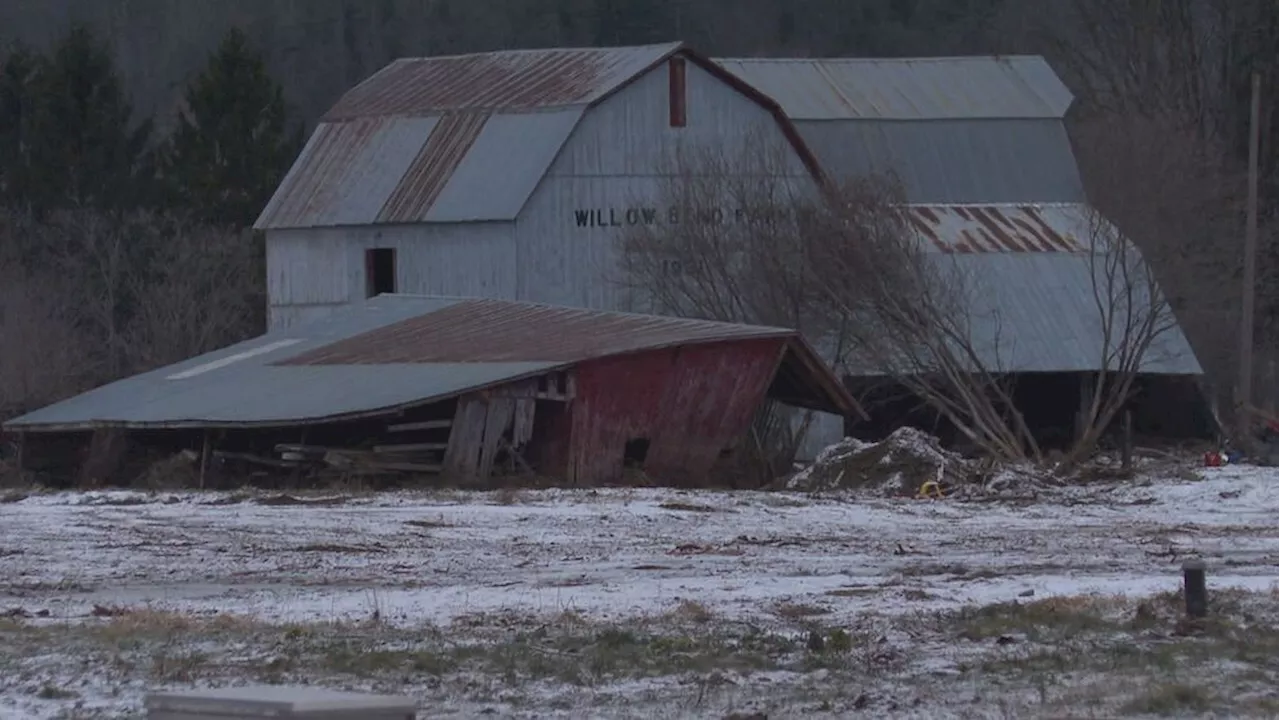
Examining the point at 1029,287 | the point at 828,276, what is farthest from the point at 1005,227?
the point at 828,276

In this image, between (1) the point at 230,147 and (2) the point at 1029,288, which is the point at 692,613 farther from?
(1) the point at 230,147

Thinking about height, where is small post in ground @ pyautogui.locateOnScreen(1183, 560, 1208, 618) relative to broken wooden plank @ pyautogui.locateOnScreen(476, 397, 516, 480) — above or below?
below

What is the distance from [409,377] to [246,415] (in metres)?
2.03

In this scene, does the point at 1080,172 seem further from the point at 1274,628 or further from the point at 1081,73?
the point at 1274,628

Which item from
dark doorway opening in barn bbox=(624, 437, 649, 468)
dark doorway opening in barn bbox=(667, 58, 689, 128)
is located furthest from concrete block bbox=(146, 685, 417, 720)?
dark doorway opening in barn bbox=(667, 58, 689, 128)

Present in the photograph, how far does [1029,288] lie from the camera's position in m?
42.8

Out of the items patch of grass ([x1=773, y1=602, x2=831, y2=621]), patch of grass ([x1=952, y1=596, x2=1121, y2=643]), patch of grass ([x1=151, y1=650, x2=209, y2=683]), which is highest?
patch of grass ([x1=151, y1=650, x2=209, y2=683])

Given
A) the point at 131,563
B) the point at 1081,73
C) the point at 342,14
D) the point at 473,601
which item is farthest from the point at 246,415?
the point at 342,14

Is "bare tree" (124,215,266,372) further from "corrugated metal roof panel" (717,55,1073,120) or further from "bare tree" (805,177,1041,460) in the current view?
"bare tree" (805,177,1041,460)

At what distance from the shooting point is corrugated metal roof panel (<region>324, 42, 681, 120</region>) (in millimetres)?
44156

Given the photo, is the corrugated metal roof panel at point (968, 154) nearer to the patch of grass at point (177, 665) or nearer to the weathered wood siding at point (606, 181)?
the weathered wood siding at point (606, 181)

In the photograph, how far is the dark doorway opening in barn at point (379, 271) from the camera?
148 ft

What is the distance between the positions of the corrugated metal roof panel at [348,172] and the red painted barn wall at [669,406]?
58.4ft

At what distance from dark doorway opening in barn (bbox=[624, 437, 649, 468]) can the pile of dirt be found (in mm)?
2086
